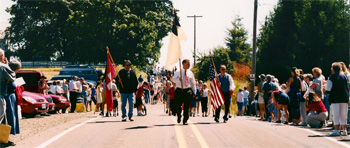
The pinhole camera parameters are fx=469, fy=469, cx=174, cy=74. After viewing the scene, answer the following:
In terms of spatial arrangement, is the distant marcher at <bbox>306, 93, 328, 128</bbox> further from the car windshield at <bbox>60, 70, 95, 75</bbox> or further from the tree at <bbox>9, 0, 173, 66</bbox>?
the tree at <bbox>9, 0, 173, 66</bbox>

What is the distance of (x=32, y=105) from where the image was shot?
59.8 ft

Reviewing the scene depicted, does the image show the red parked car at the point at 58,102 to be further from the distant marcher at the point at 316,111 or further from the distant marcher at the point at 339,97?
the distant marcher at the point at 339,97

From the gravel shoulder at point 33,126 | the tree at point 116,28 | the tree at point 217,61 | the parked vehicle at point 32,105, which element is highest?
the tree at point 116,28

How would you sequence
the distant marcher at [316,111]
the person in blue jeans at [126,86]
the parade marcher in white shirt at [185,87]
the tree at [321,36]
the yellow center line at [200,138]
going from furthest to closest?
the tree at [321,36] < the person in blue jeans at [126,86] < the distant marcher at [316,111] < the parade marcher in white shirt at [185,87] < the yellow center line at [200,138]

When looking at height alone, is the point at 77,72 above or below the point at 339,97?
above

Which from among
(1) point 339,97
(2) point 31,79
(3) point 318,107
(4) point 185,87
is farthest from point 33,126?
(1) point 339,97

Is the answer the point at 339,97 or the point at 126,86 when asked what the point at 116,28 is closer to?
the point at 126,86

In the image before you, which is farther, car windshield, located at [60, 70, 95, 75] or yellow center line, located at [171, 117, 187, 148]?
car windshield, located at [60, 70, 95, 75]

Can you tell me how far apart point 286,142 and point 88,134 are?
469 cm

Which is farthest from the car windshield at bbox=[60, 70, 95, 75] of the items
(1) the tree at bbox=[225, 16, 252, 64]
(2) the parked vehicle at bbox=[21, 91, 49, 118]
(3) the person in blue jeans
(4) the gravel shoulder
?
(1) the tree at bbox=[225, 16, 252, 64]

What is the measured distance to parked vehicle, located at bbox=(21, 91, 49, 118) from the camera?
18.1 meters

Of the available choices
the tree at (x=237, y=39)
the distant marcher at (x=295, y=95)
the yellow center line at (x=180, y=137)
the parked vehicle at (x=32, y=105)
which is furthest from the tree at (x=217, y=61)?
the yellow center line at (x=180, y=137)

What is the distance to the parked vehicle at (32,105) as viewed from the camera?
59.4ft

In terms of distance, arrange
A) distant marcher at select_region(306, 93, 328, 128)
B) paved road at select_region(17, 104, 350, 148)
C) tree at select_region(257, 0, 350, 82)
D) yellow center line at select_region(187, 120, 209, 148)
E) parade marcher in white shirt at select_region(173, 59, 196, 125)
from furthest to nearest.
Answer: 1. tree at select_region(257, 0, 350, 82)
2. distant marcher at select_region(306, 93, 328, 128)
3. parade marcher in white shirt at select_region(173, 59, 196, 125)
4. paved road at select_region(17, 104, 350, 148)
5. yellow center line at select_region(187, 120, 209, 148)
